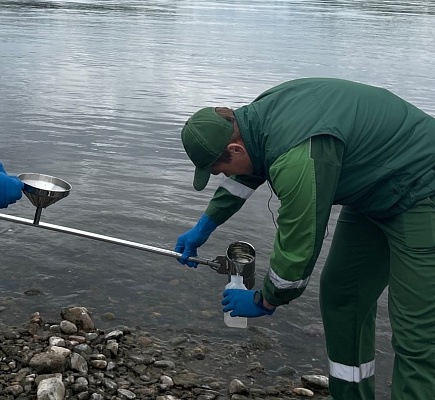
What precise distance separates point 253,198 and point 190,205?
89 cm

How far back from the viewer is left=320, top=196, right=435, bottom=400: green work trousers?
10.0ft

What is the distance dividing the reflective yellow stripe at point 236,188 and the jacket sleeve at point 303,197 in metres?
0.89

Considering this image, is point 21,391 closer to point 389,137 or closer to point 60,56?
point 389,137

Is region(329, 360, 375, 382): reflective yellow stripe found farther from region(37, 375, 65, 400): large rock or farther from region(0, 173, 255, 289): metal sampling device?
region(37, 375, 65, 400): large rock

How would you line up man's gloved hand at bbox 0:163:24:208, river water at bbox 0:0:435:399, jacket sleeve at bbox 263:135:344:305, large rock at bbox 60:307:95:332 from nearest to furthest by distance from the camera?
jacket sleeve at bbox 263:135:344:305 < man's gloved hand at bbox 0:163:24:208 < large rock at bbox 60:307:95:332 < river water at bbox 0:0:435:399

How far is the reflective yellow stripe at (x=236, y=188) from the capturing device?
3914 millimetres

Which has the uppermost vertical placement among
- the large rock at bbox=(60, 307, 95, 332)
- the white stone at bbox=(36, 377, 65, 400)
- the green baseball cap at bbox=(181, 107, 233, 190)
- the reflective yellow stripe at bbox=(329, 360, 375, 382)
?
the green baseball cap at bbox=(181, 107, 233, 190)

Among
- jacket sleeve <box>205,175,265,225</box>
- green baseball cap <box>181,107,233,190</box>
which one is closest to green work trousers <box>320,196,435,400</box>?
jacket sleeve <box>205,175,265,225</box>

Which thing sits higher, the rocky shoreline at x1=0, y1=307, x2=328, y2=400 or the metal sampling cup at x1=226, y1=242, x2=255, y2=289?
the metal sampling cup at x1=226, y1=242, x2=255, y2=289

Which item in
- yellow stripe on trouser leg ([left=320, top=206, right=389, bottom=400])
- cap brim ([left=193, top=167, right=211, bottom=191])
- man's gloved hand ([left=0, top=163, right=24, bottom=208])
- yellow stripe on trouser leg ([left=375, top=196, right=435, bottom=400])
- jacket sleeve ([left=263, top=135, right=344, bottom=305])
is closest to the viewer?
jacket sleeve ([left=263, top=135, right=344, bottom=305])

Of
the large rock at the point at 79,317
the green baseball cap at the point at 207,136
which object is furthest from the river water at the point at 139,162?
the green baseball cap at the point at 207,136

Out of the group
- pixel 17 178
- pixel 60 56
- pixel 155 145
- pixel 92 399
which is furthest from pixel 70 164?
pixel 60 56

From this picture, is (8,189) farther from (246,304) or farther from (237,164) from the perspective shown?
(246,304)

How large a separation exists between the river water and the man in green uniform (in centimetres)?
146
